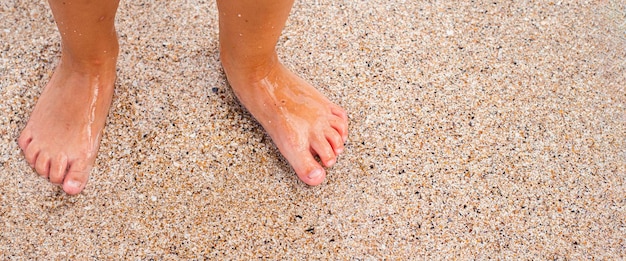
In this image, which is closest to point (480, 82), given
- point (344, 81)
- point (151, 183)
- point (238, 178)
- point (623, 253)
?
point (344, 81)

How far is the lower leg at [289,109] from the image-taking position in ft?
4.40

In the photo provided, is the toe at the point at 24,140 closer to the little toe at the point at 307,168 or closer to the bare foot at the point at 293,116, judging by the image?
the bare foot at the point at 293,116

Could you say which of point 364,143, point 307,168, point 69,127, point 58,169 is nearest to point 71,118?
point 69,127

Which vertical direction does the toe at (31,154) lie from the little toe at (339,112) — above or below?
below

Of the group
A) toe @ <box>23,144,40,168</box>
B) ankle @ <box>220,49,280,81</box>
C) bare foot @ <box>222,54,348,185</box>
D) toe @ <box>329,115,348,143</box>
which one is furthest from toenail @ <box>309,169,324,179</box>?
toe @ <box>23,144,40,168</box>

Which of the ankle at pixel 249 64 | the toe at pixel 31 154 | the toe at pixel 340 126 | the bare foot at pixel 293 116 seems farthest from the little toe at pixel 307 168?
the toe at pixel 31 154

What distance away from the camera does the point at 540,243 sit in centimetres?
133

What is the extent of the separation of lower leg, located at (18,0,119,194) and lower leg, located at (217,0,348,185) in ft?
0.98

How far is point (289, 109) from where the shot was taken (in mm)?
1390

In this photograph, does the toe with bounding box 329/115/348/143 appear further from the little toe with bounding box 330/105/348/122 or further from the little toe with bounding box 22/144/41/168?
the little toe with bounding box 22/144/41/168

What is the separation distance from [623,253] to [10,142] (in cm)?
148

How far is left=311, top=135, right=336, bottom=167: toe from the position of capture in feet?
4.50

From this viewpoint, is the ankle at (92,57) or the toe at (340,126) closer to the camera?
the ankle at (92,57)

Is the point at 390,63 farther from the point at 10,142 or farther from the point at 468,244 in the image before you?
the point at 10,142
